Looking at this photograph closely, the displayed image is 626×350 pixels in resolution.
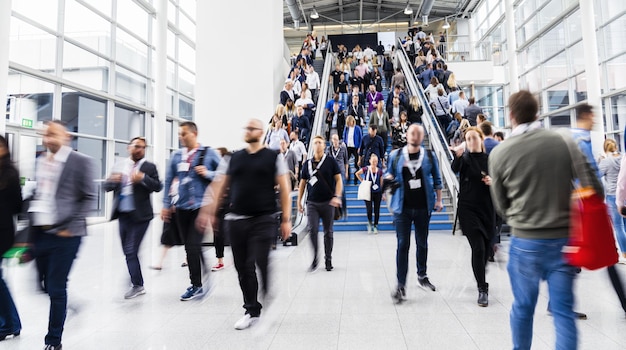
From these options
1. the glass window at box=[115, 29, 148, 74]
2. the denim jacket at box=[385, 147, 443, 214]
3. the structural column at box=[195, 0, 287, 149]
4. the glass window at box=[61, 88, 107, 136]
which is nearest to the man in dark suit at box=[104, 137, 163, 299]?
the denim jacket at box=[385, 147, 443, 214]

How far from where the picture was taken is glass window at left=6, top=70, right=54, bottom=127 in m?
9.00

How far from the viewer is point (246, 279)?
307 centimetres

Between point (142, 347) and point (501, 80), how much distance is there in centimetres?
2107

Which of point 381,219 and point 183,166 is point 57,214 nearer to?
point 183,166

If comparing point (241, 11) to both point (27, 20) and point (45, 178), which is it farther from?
point (45, 178)

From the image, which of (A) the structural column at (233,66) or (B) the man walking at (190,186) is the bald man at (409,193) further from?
(A) the structural column at (233,66)

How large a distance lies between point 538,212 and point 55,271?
297 centimetres

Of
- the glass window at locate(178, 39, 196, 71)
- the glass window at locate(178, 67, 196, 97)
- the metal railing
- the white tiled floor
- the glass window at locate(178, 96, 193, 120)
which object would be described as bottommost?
the white tiled floor

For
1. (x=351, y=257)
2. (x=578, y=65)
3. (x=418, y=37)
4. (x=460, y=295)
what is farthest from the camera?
(x=418, y=37)

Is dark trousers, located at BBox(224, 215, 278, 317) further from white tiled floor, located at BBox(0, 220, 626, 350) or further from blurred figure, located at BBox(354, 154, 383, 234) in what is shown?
A: blurred figure, located at BBox(354, 154, 383, 234)

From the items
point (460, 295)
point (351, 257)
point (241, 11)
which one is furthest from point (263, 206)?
point (241, 11)

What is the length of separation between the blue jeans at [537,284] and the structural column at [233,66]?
10.6m

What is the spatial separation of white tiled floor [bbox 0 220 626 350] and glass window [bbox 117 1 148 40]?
10347 mm

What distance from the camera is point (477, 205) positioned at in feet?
12.0
